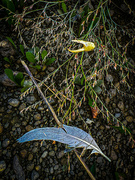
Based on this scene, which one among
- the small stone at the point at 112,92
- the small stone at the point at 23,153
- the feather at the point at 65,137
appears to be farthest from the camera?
the small stone at the point at 112,92

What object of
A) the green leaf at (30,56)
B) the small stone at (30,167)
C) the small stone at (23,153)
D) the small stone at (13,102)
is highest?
the green leaf at (30,56)

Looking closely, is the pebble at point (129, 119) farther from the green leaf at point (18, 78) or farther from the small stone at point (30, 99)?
the green leaf at point (18, 78)

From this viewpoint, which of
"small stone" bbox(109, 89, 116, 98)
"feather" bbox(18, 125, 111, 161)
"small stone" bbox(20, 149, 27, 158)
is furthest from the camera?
"small stone" bbox(109, 89, 116, 98)

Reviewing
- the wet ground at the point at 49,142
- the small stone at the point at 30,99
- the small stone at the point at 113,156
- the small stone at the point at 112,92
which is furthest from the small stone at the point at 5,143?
the small stone at the point at 112,92

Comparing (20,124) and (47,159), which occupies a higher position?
(20,124)

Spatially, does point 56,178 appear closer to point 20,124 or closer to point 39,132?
point 39,132

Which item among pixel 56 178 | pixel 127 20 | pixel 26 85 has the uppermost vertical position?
pixel 127 20

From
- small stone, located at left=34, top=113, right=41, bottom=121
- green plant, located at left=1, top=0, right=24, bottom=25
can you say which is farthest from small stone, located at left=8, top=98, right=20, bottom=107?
green plant, located at left=1, top=0, right=24, bottom=25

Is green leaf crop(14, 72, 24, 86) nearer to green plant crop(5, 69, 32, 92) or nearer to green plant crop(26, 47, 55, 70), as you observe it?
green plant crop(5, 69, 32, 92)

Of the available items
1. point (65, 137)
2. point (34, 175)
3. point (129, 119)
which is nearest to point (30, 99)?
point (65, 137)

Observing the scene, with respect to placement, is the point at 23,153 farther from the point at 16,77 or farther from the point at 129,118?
the point at 129,118

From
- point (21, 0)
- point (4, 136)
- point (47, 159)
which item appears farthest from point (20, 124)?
point (21, 0)
